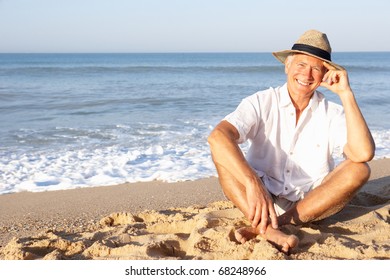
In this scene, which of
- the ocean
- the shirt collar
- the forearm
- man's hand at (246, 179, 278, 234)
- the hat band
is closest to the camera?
man's hand at (246, 179, 278, 234)

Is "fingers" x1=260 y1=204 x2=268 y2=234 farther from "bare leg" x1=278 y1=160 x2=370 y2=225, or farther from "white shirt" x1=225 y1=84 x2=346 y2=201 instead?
"white shirt" x1=225 y1=84 x2=346 y2=201

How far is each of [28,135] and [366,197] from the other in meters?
6.46

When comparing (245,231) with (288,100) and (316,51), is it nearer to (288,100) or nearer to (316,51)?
(288,100)

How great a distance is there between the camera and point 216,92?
62.1ft

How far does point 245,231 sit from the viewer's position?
327cm

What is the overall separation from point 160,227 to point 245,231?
78 centimetres

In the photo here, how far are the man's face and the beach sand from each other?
104cm

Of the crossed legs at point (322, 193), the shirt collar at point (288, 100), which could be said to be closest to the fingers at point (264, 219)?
the crossed legs at point (322, 193)

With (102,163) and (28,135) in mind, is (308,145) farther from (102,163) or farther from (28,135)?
(28,135)

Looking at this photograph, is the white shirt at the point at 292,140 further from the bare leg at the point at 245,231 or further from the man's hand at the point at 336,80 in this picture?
the bare leg at the point at 245,231

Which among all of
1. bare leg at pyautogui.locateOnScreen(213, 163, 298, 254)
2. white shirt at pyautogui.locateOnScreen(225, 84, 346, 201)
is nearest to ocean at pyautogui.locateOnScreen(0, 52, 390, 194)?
white shirt at pyautogui.locateOnScreen(225, 84, 346, 201)

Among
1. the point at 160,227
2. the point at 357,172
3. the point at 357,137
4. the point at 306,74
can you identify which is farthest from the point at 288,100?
the point at 160,227

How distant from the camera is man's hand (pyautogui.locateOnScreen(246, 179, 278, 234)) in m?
3.17
